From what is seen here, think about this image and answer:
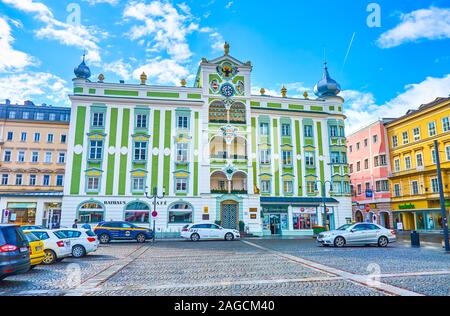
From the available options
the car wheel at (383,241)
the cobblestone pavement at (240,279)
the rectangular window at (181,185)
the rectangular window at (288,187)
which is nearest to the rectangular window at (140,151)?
the rectangular window at (181,185)

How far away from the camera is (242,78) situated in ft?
132

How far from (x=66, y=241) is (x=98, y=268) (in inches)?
150

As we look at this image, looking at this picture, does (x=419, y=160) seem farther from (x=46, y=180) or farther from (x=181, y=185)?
(x=46, y=180)

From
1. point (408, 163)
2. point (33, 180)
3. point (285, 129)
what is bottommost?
point (33, 180)

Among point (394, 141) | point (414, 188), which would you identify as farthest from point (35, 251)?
point (394, 141)

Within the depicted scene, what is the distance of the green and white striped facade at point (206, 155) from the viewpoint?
35.4 metres

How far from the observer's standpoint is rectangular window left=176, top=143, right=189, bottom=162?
37.2m

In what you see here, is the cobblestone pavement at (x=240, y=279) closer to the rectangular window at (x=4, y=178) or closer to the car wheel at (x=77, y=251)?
the car wheel at (x=77, y=251)

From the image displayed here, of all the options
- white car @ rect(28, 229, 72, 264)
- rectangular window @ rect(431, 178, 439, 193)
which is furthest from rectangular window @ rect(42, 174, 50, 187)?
rectangular window @ rect(431, 178, 439, 193)

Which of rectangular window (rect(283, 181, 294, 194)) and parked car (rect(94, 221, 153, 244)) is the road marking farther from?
rectangular window (rect(283, 181, 294, 194))

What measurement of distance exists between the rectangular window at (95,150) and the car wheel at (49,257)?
21.9 m

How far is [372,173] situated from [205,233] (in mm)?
32272

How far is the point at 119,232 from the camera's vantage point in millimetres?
27203
